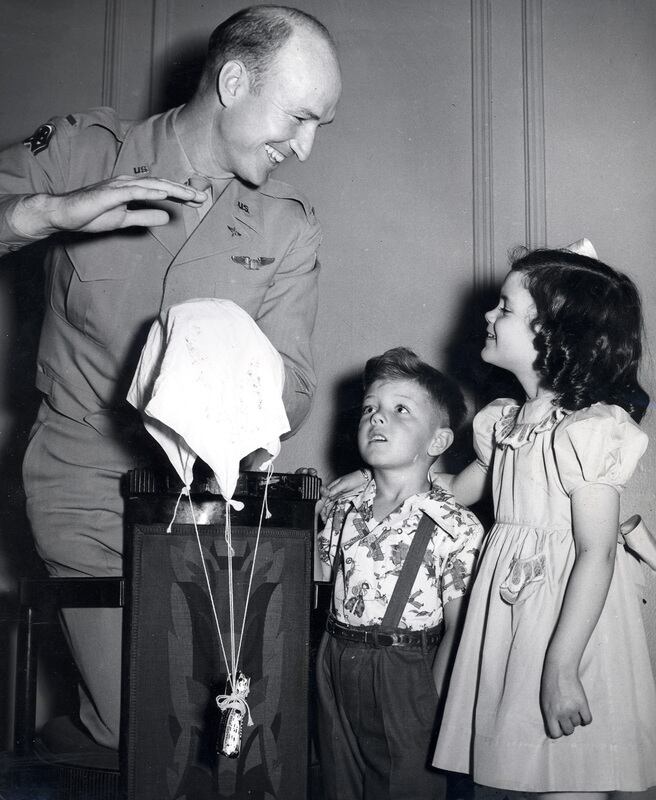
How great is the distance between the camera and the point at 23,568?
81.5 inches

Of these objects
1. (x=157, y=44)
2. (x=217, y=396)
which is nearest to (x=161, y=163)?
(x=217, y=396)

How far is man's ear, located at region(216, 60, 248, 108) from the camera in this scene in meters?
1.49

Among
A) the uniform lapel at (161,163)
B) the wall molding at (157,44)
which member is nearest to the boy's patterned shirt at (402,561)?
the uniform lapel at (161,163)

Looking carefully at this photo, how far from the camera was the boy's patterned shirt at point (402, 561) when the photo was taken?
5.16ft

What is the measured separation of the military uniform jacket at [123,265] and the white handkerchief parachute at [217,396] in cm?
28

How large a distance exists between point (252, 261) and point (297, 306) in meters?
0.13

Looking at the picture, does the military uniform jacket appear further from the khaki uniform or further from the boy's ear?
the boy's ear

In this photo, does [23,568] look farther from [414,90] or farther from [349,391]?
[414,90]

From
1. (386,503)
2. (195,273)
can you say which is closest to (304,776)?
(386,503)

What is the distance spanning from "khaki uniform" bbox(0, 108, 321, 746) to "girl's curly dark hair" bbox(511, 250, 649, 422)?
0.44 m

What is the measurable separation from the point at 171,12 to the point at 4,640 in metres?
1.64

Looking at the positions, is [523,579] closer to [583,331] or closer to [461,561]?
[461,561]

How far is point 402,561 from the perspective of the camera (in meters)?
1.59

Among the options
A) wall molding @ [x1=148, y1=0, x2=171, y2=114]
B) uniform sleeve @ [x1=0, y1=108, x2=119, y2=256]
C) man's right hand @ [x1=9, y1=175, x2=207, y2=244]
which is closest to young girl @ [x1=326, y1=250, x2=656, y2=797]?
man's right hand @ [x1=9, y1=175, x2=207, y2=244]
